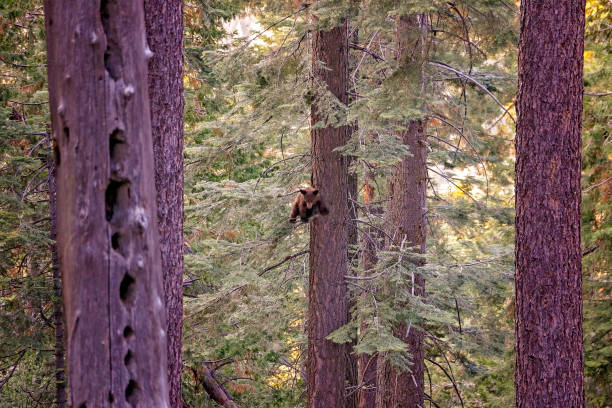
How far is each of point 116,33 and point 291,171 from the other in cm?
695

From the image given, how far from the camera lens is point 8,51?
10.1 m

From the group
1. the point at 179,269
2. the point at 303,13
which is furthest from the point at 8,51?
the point at 179,269

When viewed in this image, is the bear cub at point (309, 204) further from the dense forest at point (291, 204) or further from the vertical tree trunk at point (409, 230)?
the vertical tree trunk at point (409, 230)

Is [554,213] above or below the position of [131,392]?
above

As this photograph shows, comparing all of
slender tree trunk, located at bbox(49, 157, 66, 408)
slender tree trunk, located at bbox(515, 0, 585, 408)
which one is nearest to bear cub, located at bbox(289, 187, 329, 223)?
slender tree trunk, located at bbox(515, 0, 585, 408)

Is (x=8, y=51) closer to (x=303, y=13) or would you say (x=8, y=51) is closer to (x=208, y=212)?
(x=208, y=212)

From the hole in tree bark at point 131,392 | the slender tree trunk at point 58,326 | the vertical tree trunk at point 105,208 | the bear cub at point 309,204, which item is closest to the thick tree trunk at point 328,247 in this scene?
the bear cub at point 309,204

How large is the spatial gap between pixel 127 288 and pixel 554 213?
4.17m

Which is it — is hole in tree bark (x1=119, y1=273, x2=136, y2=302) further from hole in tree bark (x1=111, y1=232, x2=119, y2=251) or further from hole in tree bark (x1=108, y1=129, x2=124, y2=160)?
hole in tree bark (x1=108, y1=129, x2=124, y2=160)

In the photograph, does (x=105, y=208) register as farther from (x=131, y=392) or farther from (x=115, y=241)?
(x=131, y=392)

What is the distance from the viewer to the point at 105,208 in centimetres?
334

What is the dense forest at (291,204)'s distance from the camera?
335cm

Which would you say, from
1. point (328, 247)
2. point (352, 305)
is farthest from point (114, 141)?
point (352, 305)

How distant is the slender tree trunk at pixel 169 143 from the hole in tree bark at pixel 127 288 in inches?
49.6
